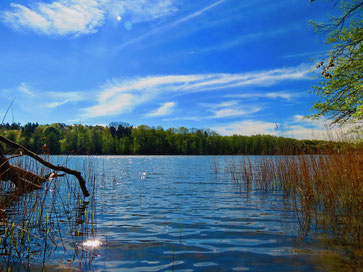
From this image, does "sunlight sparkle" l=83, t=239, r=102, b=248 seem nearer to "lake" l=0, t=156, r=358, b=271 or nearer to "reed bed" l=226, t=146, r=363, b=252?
"lake" l=0, t=156, r=358, b=271

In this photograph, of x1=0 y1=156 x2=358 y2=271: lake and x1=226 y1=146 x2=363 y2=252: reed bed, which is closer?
x1=0 y1=156 x2=358 y2=271: lake

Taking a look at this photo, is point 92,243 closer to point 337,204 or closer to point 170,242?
point 170,242

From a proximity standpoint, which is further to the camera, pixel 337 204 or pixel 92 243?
pixel 337 204

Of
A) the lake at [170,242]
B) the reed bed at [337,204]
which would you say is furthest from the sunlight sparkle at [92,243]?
the reed bed at [337,204]

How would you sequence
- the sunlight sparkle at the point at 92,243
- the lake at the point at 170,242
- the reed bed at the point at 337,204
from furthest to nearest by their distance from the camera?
the reed bed at the point at 337,204 < the sunlight sparkle at the point at 92,243 < the lake at the point at 170,242

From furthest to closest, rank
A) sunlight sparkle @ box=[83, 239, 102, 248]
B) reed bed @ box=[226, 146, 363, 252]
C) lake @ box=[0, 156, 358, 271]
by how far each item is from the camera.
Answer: reed bed @ box=[226, 146, 363, 252], sunlight sparkle @ box=[83, 239, 102, 248], lake @ box=[0, 156, 358, 271]

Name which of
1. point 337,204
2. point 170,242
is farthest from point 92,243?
Result: point 337,204

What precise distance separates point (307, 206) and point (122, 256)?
15.8 feet

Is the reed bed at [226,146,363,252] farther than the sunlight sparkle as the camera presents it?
Yes

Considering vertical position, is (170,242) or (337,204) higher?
(337,204)

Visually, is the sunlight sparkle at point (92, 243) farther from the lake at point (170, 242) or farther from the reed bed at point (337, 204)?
the reed bed at point (337, 204)

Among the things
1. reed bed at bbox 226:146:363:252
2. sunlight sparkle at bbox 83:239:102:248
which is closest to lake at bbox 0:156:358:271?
sunlight sparkle at bbox 83:239:102:248

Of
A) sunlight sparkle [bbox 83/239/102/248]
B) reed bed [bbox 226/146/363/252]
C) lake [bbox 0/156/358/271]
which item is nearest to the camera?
lake [bbox 0/156/358/271]

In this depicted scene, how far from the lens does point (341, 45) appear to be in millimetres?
11648
